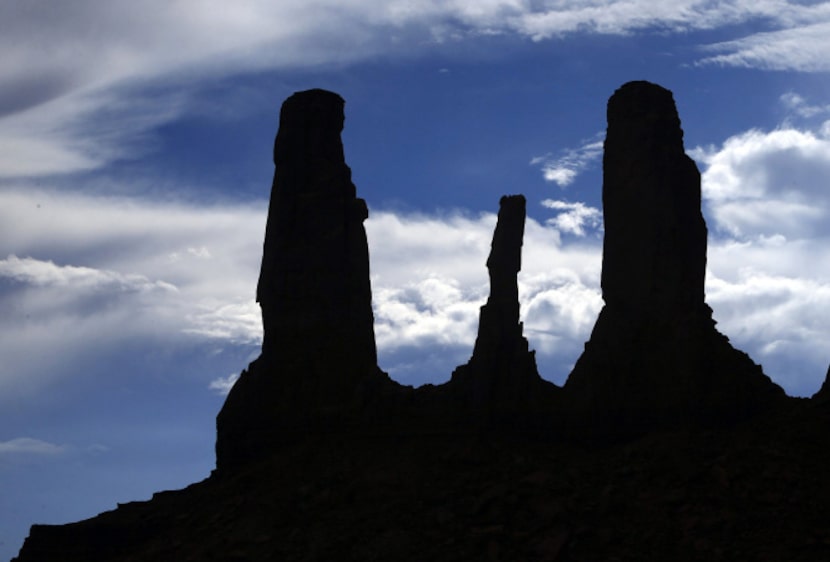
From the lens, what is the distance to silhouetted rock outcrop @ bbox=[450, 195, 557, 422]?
64250mm

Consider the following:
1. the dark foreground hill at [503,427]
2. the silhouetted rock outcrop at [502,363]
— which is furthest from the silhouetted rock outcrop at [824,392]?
the silhouetted rock outcrop at [502,363]

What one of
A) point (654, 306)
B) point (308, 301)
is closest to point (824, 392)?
point (654, 306)

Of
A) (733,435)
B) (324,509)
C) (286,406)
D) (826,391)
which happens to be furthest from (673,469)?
(286,406)

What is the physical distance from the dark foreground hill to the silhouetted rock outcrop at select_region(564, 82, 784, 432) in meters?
0.08

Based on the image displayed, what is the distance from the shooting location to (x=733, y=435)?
60.1 meters

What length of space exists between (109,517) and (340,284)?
13030 millimetres

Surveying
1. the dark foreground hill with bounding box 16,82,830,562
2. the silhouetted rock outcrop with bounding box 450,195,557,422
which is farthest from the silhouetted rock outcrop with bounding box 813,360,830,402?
the silhouetted rock outcrop with bounding box 450,195,557,422

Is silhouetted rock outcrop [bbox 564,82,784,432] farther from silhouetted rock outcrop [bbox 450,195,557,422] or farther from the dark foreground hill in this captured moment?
silhouetted rock outcrop [bbox 450,195,557,422]

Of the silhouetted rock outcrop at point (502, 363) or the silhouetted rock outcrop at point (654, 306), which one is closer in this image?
the silhouetted rock outcrop at point (654, 306)

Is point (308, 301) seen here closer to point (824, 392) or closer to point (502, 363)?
point (502, 363)

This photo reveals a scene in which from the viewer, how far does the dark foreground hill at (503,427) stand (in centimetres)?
5591

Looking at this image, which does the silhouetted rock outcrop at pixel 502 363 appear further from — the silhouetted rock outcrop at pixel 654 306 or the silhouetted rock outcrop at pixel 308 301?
the silhouetted rock outcrop at pixel 308 301

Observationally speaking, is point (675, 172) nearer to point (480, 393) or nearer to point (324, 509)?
point (480, 393)

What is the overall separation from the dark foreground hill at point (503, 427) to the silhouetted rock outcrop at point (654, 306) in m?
0.08
